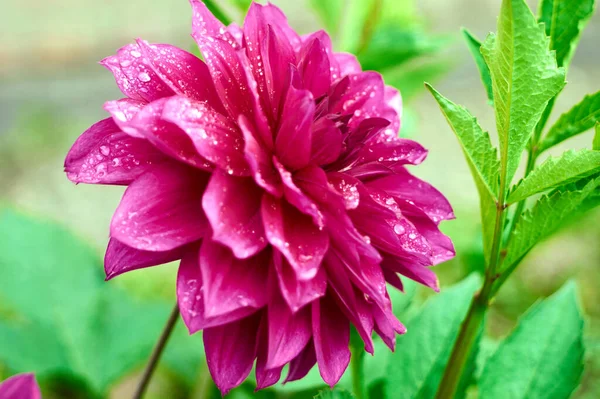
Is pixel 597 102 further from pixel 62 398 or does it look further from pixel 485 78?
pixel 62 398

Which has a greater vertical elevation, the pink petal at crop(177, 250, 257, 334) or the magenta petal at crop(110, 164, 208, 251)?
the magenta petal at crop(110, 164, 208, 251)

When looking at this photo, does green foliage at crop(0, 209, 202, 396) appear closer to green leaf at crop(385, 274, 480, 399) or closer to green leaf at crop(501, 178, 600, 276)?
green leaf at crop(385, 274, 480, 399)

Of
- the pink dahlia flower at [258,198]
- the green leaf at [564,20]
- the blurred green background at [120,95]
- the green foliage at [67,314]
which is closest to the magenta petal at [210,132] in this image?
the pink dahlia flower at [258,198]

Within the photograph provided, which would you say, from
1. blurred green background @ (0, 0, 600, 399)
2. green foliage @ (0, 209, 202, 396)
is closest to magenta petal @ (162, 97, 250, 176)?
blurred green background @ (0, 0, 600, 399)

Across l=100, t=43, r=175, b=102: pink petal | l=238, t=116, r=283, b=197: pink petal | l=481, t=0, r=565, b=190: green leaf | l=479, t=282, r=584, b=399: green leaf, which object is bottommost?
l=479, t=282, r=584, b=399: green leaf

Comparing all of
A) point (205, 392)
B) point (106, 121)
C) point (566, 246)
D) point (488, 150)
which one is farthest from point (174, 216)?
point (566, 246)

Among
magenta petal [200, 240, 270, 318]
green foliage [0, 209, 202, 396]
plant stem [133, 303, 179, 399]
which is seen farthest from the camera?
green foliage [0, 209, 202, 396]

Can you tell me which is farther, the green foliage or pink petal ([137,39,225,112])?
the green foliage

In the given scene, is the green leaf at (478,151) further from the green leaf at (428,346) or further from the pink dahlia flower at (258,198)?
the green leaf at (428,346)
